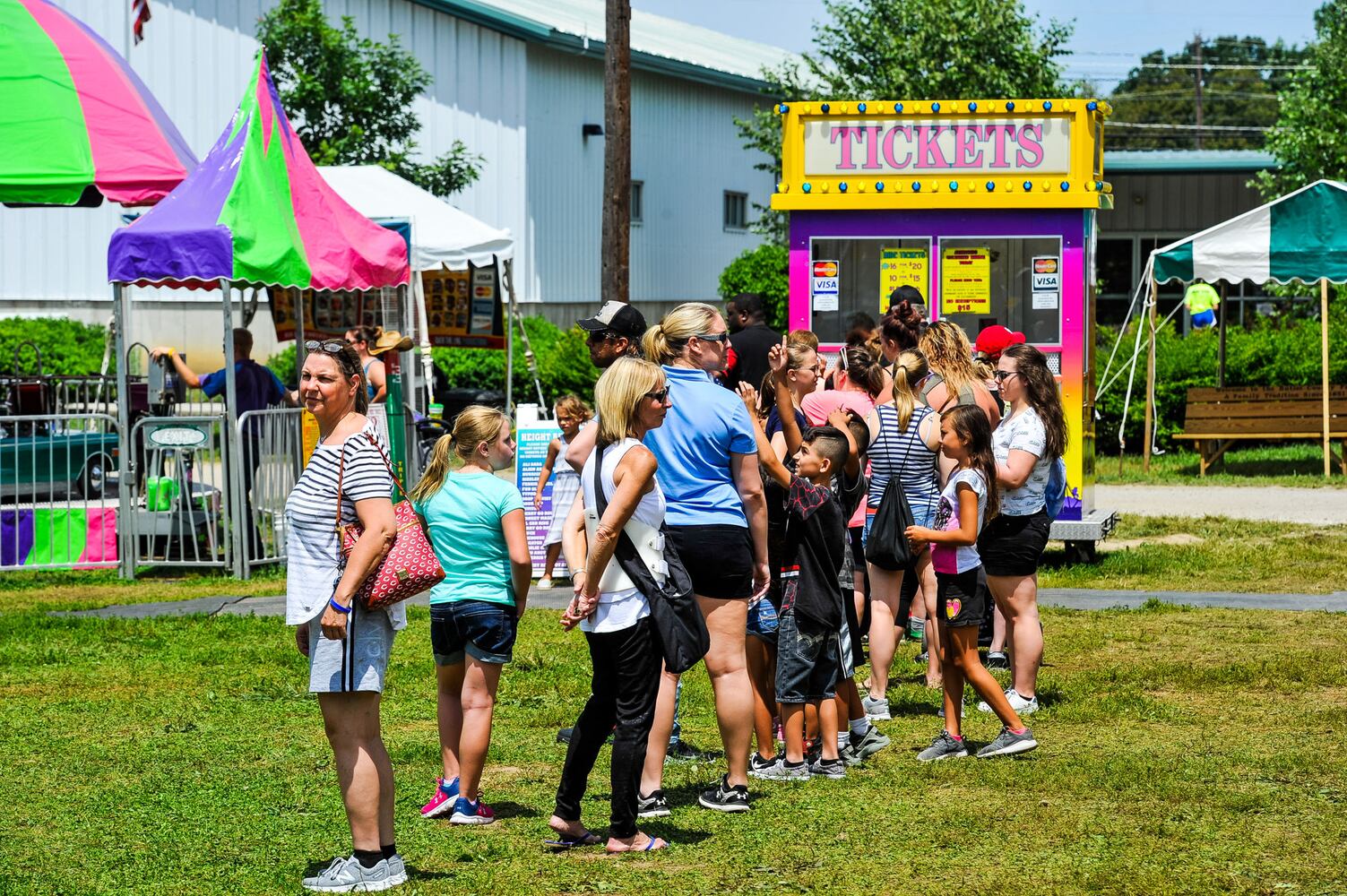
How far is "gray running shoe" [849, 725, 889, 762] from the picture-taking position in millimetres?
7391

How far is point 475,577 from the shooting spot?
20.8 ft

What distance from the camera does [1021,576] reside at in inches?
315

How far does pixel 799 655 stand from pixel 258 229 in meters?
7.67

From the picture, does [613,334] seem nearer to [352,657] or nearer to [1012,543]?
[352,657]

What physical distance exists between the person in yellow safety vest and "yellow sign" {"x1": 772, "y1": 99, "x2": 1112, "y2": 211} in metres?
17.4

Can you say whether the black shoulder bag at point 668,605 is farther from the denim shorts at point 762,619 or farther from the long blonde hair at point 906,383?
the long blonde hair at point 906,383

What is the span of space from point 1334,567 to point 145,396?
1336cm

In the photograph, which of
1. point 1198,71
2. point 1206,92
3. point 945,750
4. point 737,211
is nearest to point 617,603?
point 945,750

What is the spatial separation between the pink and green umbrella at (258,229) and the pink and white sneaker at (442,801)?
710cm

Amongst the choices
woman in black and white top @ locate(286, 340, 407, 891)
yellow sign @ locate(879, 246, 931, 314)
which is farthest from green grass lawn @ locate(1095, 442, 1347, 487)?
woman in black and white top @ locate(286, 340, 407, 891)

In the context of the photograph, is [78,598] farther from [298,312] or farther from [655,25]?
[655,25]

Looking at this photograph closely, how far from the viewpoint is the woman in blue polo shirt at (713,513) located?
6.32 meters

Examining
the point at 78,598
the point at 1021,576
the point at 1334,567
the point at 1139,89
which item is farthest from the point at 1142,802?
the point at 1139,89

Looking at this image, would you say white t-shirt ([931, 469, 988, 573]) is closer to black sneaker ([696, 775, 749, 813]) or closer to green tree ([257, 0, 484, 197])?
black sneaker ([696, 775, 749, 813])
